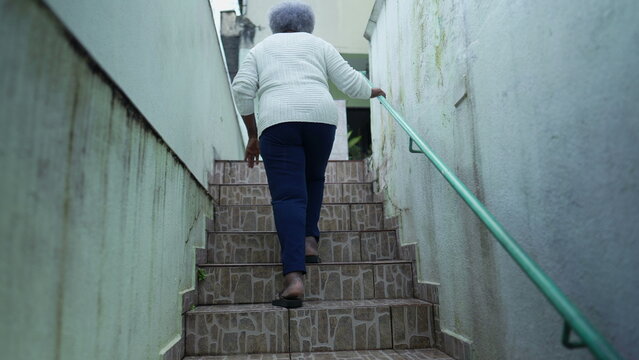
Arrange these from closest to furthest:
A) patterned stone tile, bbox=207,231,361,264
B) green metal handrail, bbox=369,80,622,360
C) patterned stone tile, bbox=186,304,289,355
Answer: green metal handrail, bbox=369,80,622,360
patterned stone tile, bbox=186,304,289,355
patterned stone tile, bbox=207,231,361,264

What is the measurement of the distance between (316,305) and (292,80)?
3.45ft

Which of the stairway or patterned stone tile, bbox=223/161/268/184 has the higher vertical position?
patterned stone tile, bbox=223/161/268/184

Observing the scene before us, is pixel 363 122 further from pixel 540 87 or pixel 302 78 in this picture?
pixel 540 87

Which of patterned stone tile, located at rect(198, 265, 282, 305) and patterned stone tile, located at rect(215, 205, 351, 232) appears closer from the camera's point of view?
patterned stone tile, located at rect(198, 265, 282, 305)

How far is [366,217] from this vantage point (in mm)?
3051

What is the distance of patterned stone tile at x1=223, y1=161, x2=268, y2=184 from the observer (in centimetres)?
376

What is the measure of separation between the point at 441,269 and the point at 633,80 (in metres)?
1.29

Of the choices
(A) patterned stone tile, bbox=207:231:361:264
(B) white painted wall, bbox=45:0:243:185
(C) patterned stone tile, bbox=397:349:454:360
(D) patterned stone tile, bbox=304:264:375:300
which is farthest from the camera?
(A) patterned stone tile, bbox=207:231:361:264

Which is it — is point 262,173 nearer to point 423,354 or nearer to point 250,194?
point 250,194

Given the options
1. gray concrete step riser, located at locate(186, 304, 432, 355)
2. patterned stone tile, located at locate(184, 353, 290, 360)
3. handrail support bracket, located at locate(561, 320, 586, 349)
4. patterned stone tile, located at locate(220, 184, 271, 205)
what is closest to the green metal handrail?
handrail support bracket, located at locate(561, 320, 586, 349)

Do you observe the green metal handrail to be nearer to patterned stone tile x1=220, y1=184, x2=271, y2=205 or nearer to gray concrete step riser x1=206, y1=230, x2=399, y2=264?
gray concrete step riser x1=206, y1=230, x2=399, y2=264

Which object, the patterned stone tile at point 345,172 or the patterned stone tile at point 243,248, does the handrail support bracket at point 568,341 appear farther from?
the patterned stone tile at point 345,172

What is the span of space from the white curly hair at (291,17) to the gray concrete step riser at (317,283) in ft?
3.97

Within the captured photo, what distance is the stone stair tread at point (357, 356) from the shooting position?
74.6 inches
